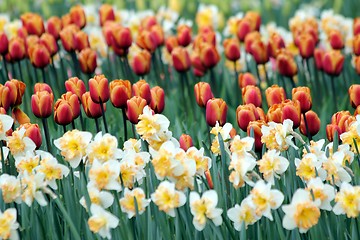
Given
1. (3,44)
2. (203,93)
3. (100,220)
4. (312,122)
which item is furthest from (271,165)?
(3,44)

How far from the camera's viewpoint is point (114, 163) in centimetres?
281

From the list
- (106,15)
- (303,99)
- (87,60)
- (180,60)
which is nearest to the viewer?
(303,99)

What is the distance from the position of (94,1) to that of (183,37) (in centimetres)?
310

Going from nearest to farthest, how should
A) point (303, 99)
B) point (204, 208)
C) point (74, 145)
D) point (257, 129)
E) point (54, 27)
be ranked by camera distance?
point (204, 208) < point (74, 145) < point (257, 129) < point (303, 99) < point (54, 27)

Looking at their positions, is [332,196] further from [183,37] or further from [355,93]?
[183,37]

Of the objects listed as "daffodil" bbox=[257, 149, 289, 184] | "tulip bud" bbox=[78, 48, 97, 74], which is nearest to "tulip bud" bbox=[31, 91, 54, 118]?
"daffodil" bbox=[257, 149, 289, 184]

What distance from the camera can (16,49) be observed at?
5098 mm

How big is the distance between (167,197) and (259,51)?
2.63m

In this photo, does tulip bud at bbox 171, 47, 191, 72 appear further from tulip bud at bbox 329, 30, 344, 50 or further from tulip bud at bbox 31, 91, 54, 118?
tulip bud at bbox 31, 91, 54, 118

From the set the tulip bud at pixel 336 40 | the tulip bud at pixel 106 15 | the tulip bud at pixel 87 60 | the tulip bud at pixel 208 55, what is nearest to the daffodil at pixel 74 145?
the tulip bud at pixel 87 60

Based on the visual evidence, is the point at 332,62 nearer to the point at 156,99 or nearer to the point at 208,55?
the point at 208,55

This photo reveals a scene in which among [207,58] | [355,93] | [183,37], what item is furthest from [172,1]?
[355,93]

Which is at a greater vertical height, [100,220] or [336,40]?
[336,40]

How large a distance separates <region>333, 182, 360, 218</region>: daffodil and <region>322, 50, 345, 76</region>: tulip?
2416 mm
